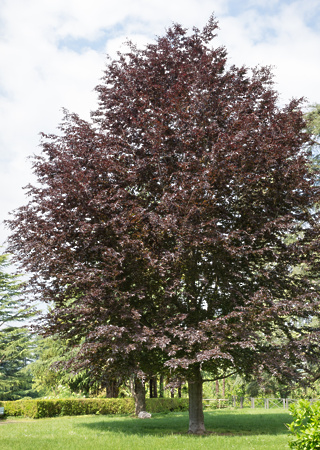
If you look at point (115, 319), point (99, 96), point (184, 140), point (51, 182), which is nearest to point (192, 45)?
point (99, 96)

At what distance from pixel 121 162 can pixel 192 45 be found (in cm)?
548

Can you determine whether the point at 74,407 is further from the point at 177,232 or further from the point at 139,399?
the point at 177,232

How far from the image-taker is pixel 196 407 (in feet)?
38.2

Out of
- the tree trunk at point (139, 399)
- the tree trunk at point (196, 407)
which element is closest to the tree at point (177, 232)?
the tree trunk at point (196, 407)

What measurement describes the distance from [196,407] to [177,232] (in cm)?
546

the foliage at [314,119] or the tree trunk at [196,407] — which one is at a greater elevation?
the foliage at [314,119]

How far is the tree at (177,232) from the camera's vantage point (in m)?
9.89

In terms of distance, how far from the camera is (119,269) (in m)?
10.4

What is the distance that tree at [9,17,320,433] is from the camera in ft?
32.4

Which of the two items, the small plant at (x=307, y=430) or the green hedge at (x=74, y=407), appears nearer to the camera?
the small plant at (x=307, y=430)

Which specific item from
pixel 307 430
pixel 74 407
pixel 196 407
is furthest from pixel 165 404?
pixel 307 430

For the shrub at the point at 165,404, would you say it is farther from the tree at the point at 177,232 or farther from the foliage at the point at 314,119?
the foliage at the point at 314,119

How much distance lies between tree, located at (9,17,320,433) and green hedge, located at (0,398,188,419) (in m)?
11.9

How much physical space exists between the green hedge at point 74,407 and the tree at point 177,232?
11874mm
